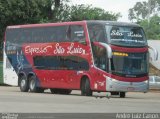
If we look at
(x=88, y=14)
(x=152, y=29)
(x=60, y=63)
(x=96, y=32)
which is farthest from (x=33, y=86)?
(x=152, y=29)

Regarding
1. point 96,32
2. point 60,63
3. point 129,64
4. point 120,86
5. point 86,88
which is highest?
point 96,32

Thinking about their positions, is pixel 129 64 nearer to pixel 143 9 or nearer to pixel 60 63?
pixel 60 63

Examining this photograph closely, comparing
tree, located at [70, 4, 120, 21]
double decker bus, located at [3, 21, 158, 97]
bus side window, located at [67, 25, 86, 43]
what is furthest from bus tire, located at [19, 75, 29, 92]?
tree, located at [70, 4, 120, 21]

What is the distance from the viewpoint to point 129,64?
119 ft

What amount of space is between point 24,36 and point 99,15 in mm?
42036

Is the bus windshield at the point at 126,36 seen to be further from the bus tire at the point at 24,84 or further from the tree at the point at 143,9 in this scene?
the tree at the point at 143,9

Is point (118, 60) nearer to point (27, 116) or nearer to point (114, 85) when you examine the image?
point (114, 85)

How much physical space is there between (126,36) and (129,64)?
1419 mm

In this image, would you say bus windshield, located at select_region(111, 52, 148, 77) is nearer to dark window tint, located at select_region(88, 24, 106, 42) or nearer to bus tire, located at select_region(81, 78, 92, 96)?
dark window tint, located at select_region(88, 24, 106, 42)

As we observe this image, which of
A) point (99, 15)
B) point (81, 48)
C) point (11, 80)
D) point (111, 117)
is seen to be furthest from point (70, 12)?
point (111, 117)

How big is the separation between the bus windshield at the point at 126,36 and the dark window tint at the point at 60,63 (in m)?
2.20

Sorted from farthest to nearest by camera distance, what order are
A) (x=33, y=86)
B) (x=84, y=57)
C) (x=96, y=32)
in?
(x=33, y=86)
(x=84, y=57)
(x=96, y=32)

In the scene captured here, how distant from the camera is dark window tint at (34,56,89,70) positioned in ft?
123

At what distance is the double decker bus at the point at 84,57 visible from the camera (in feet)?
118
